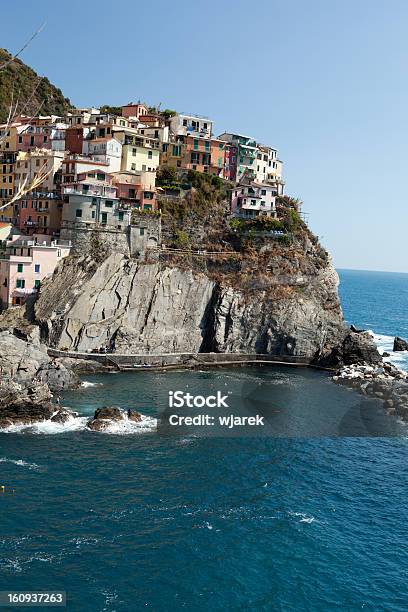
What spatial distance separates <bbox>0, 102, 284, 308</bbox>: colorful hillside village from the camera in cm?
9235

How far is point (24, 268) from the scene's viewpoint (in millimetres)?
89062

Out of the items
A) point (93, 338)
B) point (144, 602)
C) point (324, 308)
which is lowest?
point (144, 602)

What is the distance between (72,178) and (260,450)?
6226 cm

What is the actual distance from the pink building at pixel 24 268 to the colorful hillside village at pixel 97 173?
15 centimetres

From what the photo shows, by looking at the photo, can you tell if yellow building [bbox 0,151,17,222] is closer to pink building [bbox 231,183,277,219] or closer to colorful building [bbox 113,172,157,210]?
colorful building [bbox 113,172,157,210]

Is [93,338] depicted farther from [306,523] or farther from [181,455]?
[306,523]

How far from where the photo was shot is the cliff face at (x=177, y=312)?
86312 millimetres

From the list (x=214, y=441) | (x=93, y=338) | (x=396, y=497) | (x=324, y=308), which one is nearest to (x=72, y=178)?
(x=93, y=338)

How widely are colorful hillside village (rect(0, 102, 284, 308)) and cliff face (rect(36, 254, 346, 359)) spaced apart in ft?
20.5

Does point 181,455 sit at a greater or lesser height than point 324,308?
lesser

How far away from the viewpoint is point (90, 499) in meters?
43.5

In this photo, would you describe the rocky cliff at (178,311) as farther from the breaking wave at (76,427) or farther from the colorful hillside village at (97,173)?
the breaking wave at (76,427)

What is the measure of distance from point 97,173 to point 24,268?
824 inches

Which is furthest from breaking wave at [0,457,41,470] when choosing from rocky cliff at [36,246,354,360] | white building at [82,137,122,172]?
white building at [82,137,122,172]
